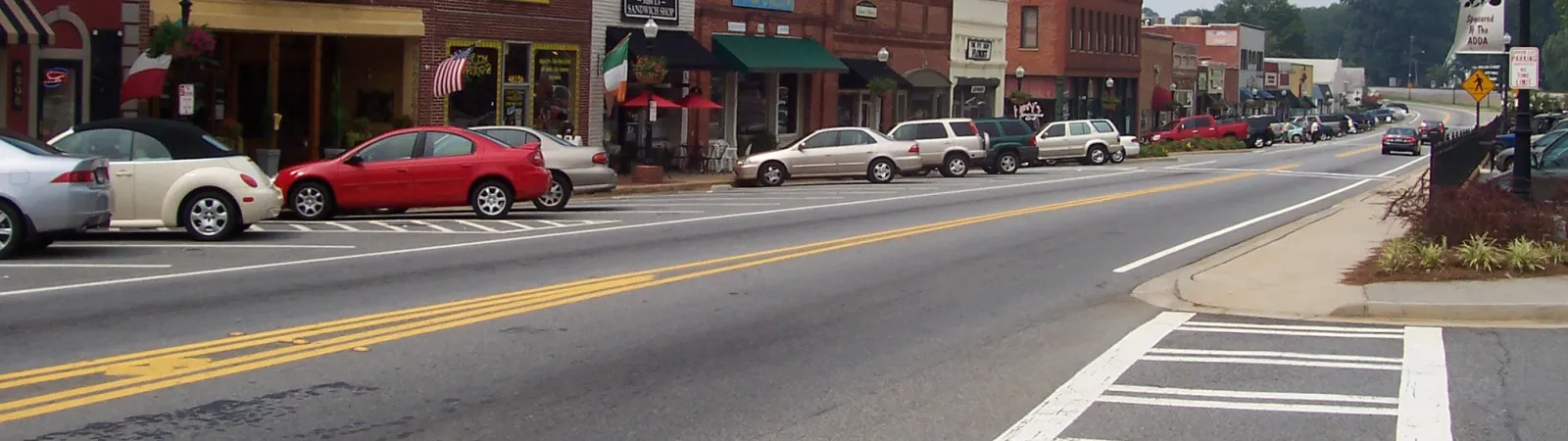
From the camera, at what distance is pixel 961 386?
978 cm

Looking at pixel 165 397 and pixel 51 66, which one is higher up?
pixel 51 66

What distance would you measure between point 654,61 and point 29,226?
20.0 meters

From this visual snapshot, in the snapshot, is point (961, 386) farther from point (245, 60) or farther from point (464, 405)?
point (245, 60)

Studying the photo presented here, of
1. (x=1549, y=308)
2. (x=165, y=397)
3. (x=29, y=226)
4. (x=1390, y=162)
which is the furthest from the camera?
(x=1390, y=162)

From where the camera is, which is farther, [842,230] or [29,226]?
[842,230]

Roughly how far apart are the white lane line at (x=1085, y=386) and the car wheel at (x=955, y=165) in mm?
25503

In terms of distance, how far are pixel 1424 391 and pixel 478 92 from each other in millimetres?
26553

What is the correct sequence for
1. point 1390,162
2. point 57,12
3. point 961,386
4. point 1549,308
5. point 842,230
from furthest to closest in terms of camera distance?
point 1390,162
point 57,12
point 842,230
point 1549,308
point 961,386

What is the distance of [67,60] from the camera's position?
25.6 m

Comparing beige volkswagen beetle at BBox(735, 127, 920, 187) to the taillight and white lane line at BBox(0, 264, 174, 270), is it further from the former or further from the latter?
white lane line at BBox(0, 264, 174, 270)

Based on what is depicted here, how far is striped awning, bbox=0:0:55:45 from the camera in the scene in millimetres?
23500

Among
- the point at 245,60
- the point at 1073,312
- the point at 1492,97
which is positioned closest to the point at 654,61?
the point at 245,60

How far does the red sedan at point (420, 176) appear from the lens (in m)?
21.8

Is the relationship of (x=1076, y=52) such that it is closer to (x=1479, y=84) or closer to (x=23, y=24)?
(x=1479, y=84)
